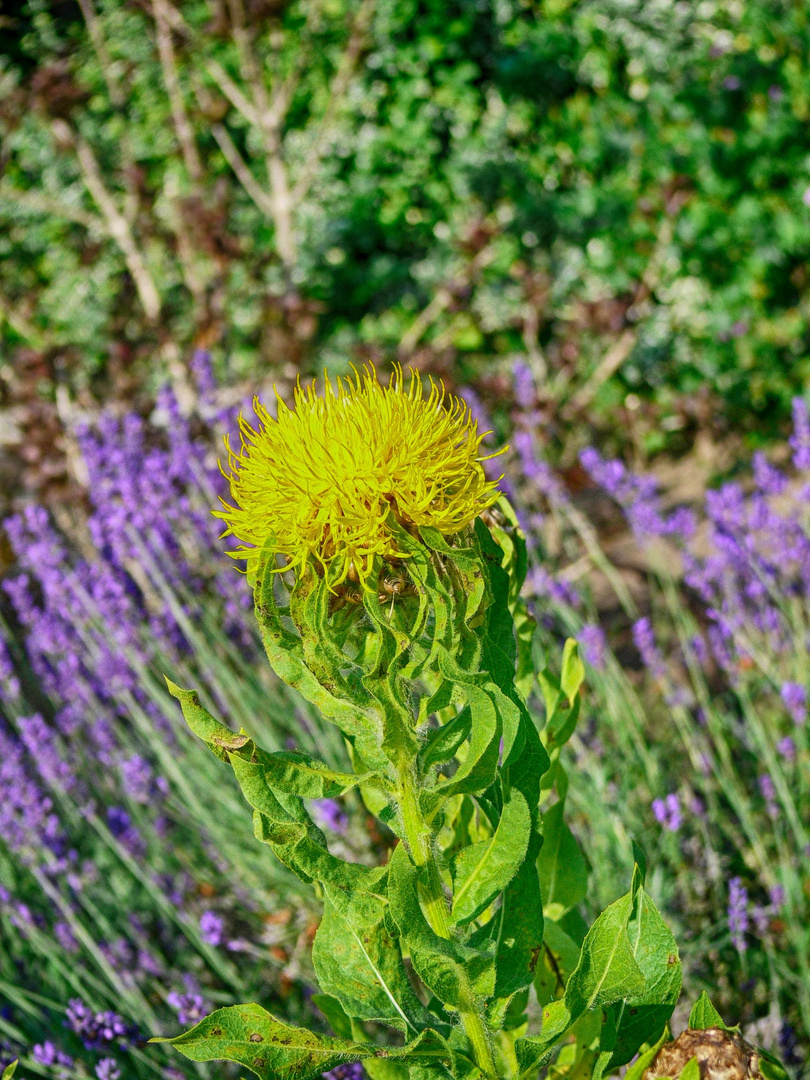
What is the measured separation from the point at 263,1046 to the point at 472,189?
5.06 metres

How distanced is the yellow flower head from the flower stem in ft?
0.82

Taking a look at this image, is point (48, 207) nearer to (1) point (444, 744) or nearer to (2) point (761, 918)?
(2) point (761, 918)

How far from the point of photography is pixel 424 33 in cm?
542

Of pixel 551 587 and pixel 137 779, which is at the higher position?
pixel 551 587

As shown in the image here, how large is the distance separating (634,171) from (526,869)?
5032mm

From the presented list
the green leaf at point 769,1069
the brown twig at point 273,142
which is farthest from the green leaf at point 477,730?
the brown twig at point 273,142

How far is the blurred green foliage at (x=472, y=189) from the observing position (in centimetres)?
517

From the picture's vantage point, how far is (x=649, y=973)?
1122mm

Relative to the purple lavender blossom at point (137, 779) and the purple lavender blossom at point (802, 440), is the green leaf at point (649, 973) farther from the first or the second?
the purple lavender blossom at point (802, 440)

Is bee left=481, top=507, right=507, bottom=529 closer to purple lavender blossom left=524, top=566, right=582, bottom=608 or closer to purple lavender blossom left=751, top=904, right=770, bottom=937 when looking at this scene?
purple lavender blossom left=751, top=904, right=770, bottom=937

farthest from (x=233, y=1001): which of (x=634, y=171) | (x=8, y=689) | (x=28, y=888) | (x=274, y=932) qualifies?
(x=634, y=171)

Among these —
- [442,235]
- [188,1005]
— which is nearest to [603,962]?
[188,1005]

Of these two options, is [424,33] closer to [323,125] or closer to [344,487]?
[323,125]

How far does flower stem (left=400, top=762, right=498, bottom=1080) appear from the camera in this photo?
1.06 meters
